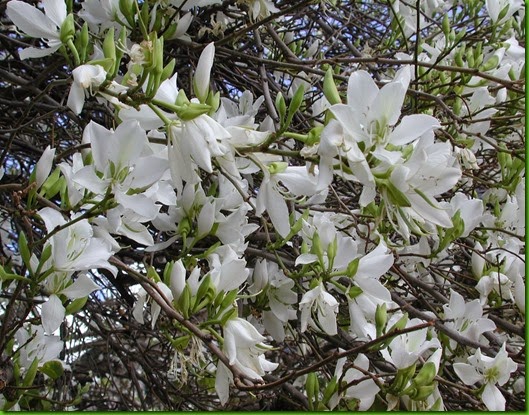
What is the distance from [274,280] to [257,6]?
30.0 inches

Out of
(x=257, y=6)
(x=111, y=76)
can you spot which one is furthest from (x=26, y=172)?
(x=111, y=76)

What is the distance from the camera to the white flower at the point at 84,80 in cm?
98

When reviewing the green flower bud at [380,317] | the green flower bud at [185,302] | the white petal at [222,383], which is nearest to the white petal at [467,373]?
the green flower bud at [380,317]

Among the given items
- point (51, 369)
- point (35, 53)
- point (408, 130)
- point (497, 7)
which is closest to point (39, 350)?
point (51, 369)

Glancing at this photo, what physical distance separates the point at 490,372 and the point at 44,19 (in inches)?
46.6

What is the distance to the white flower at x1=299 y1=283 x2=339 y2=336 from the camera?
1240 millimetres

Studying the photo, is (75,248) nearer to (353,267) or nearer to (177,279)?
(177,279)

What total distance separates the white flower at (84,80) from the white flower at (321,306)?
1.85ft

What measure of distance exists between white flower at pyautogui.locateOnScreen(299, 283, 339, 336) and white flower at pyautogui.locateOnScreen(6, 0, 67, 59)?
0.68 meters

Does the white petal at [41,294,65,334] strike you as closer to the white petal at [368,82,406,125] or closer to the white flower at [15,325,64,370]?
the white flower at [15,325,64,370]

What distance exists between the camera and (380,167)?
0.94 meters

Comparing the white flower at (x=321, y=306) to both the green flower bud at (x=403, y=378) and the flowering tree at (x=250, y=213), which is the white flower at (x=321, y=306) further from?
the green flower bud at (x=403, y=378)

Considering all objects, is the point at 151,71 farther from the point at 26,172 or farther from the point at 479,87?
the point at 26,172

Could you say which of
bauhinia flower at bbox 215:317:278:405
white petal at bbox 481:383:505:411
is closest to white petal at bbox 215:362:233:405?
bauhinia flower at bbox 215:317:278:405
